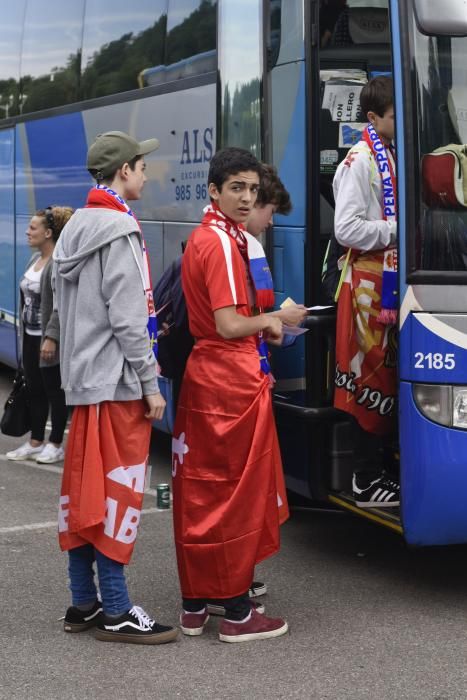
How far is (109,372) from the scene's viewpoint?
4715 millimetres

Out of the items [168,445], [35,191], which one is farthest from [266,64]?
[35,191]

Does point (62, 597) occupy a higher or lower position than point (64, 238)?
lower

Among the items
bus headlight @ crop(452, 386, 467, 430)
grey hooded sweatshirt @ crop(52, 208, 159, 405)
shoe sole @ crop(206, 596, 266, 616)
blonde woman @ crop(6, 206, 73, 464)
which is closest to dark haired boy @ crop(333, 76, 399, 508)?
bus headlight @ crop(452, 386, 467, 430)

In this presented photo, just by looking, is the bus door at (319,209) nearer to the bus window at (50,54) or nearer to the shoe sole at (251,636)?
the shoe sole at (251,636)

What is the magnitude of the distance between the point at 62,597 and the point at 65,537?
0.71 m

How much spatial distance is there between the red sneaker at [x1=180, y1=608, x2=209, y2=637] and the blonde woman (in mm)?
3343

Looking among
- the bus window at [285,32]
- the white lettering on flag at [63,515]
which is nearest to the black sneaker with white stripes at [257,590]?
the white lettering on flag at [63,515]

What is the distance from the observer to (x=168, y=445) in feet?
29.8

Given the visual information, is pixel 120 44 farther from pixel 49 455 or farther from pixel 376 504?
pixel 376 504

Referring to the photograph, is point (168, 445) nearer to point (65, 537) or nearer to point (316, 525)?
point (316, 525)

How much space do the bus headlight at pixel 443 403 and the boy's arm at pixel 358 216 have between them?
75 centimetres

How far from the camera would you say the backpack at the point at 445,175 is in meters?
5.05

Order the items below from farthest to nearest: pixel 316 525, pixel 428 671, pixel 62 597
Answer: pixel 316 525, pixel 62 597, pixel 428 671

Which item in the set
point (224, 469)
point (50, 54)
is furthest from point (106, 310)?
point (50, 54)
